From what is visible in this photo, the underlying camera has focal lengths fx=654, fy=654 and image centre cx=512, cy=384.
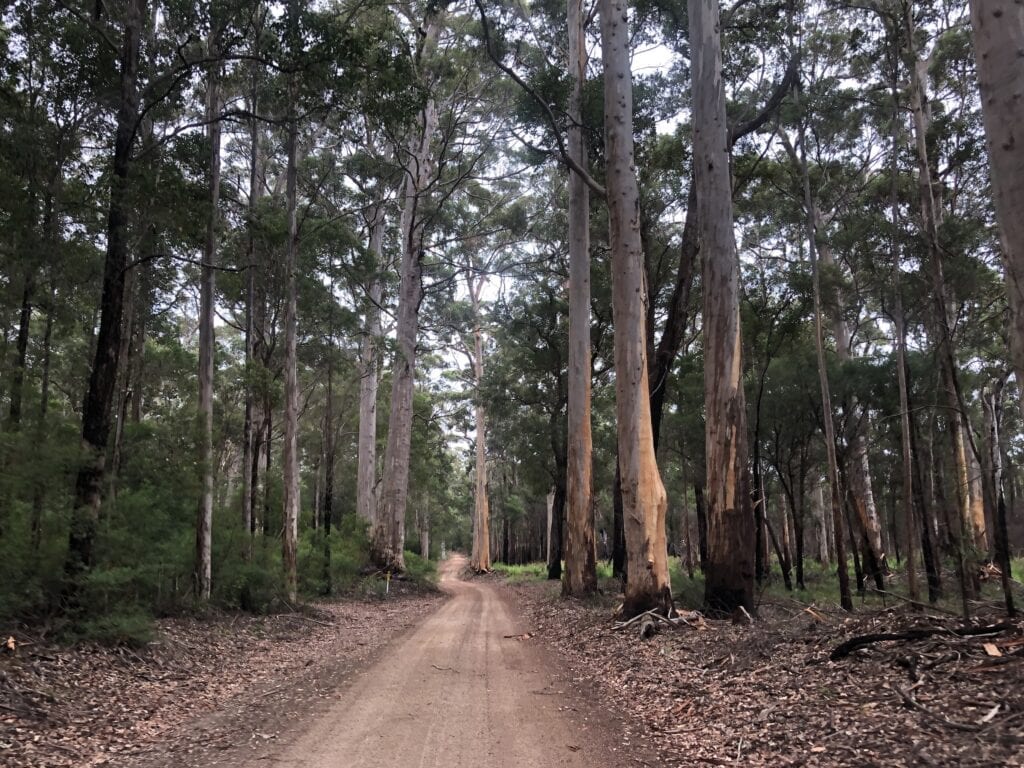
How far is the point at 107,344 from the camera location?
844 cm

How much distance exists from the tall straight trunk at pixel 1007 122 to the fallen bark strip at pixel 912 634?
2.17 meters

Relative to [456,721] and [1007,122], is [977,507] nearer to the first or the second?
[1007,122]

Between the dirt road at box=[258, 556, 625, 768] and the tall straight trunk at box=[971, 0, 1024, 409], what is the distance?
4.20 metres

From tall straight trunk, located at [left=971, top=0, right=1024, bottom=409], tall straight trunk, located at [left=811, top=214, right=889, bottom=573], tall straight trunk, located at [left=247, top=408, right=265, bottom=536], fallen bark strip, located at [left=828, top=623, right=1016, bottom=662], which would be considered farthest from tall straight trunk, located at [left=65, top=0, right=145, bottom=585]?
tall straight trunk, located at [left=811, top=214, right=889, bottom=573]

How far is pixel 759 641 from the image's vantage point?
24.3 ft

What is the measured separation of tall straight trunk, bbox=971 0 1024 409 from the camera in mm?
4168

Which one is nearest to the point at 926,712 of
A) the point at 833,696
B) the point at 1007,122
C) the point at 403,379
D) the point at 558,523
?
the point at 833,696

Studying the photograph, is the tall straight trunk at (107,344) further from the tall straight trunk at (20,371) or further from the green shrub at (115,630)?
the tall straight trunk at (20,371)

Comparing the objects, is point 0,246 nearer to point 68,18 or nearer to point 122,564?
point 68,18

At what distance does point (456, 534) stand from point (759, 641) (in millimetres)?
97273

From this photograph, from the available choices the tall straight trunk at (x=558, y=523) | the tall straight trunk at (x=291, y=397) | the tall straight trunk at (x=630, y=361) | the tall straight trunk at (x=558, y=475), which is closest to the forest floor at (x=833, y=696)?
the tall straight trunk at (x=630, y=361)

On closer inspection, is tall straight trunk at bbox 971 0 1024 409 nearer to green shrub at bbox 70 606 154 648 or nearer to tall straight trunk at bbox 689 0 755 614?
tall straight trunk at bbox 689 0 755 614

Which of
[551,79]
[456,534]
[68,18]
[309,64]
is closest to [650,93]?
[551,79]

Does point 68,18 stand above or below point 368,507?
above
